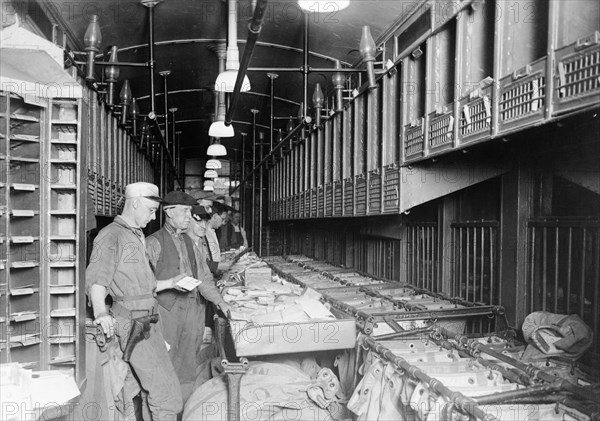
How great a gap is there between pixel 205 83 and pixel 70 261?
611cm

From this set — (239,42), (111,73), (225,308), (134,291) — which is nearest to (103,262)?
(134,291)

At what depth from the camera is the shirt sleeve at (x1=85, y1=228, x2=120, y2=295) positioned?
11.9 feet

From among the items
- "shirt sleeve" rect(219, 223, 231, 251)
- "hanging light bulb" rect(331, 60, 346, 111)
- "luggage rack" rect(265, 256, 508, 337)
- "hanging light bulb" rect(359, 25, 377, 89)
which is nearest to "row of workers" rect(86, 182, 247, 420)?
"luggage rack" rect(265, 256, 508, 337)

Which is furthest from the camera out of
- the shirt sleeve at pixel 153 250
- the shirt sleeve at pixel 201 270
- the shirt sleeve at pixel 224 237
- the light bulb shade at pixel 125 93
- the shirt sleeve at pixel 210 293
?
the shirt sleeve at pixel 224 237

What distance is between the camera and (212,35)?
6414 mm

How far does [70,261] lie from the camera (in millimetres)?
2930

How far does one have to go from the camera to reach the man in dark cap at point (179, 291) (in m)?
4.98

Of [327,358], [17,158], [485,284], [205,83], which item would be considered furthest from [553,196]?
[205,83]

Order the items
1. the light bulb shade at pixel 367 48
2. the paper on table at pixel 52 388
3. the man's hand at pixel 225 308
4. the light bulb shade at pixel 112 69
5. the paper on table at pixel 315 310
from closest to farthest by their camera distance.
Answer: the paper on table at pixel 52 388 → the paper on table at pixel 315 310 → the man's hand at pixel 225 308 → the light bulb shade at pixel 367 48 → the light bulb shade at pixel 112 69

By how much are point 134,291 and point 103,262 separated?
32 centimetres

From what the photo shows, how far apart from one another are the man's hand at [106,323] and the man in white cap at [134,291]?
0.09 ft

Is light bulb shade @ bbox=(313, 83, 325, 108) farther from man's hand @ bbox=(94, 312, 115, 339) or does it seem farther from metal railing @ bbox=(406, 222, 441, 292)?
man's hand @ bbox=(94, 312, 115, 339)

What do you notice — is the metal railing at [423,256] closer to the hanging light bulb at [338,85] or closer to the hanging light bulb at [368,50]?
the hanging light bulb at [368,50]

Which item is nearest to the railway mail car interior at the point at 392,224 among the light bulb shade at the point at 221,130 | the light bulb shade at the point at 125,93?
the light bulb shade at the point at 125,93
